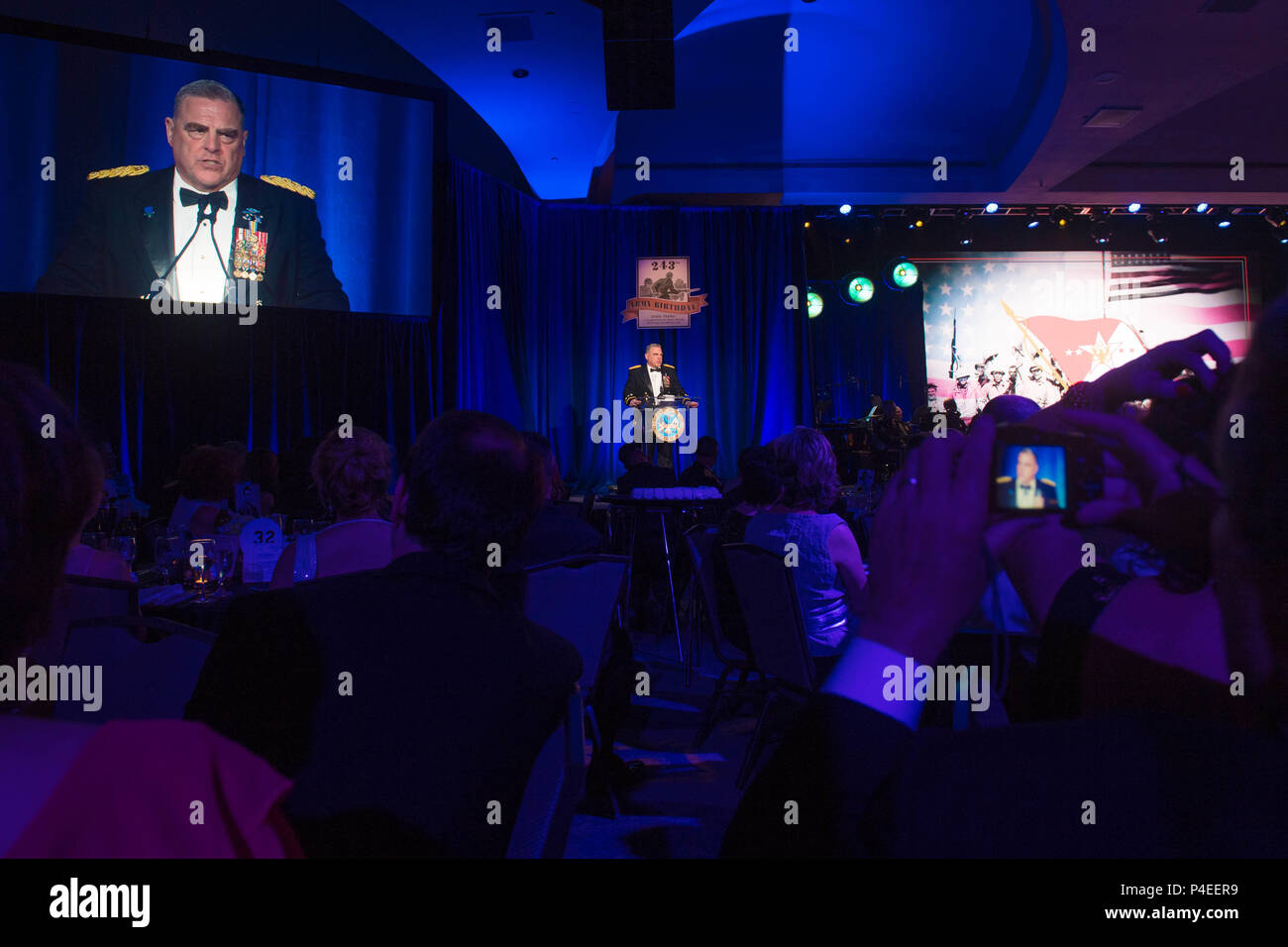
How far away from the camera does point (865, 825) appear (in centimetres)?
49

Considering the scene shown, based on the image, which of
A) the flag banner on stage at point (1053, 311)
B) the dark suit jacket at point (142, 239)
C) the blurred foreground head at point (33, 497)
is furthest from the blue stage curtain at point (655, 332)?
the blurred foreground head at point (33, 497)

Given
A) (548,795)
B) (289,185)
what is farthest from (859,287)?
(548,795)

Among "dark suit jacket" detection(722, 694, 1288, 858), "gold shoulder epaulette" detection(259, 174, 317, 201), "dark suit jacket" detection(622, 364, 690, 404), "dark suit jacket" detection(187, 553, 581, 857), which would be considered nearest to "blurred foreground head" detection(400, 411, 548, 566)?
"dark suit jacket" detection(187, 553, 581, 857)

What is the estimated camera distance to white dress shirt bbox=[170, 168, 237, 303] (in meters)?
5.40

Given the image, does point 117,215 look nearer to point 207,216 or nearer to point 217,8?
point 207,216

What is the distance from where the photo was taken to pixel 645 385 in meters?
8.91

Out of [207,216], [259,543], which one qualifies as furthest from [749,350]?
[259,543]

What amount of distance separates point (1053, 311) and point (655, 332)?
5376 mm

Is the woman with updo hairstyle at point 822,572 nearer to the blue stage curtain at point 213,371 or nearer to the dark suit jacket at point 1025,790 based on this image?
the dark suit jacket at point 1025,790

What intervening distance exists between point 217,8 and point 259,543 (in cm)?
560

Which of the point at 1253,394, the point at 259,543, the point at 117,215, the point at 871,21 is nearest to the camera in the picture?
the point at 1253,394

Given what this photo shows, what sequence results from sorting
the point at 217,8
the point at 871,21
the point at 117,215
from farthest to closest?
the point at 871,21
the point at 217,8
the point at 117,215

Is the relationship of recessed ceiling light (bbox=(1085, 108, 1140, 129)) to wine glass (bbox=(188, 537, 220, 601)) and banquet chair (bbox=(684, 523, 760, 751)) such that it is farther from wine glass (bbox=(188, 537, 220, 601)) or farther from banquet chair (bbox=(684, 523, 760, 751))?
wine glass (bbox=(188, 537, 220, 601))

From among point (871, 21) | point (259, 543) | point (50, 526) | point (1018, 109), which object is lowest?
point (259, 543)
